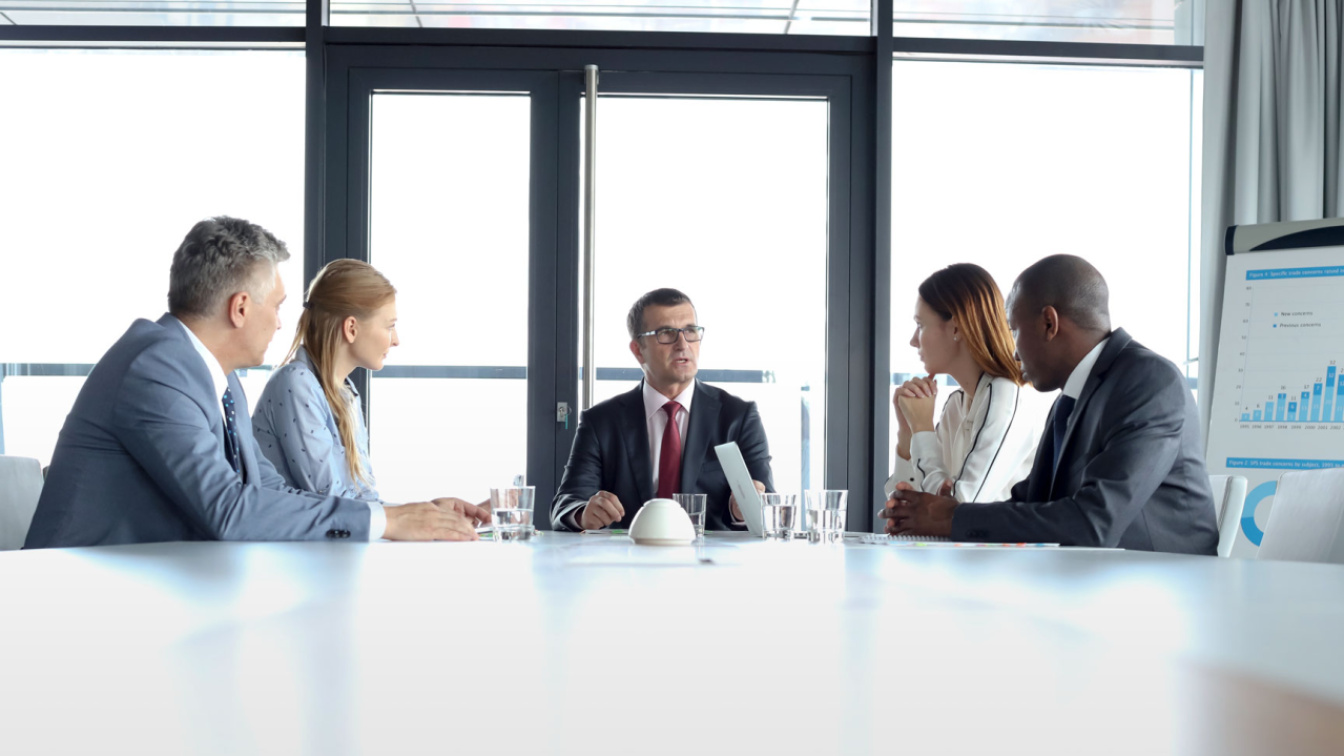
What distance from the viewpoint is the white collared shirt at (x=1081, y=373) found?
231cm

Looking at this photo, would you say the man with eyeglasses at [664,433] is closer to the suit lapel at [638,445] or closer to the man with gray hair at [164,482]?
the suit lapel at [638,445]

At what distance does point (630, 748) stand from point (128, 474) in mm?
1773

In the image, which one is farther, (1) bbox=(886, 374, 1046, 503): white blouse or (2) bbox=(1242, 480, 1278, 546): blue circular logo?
(2) bbox=(1242, 480, 1278, 546): blue circular logo

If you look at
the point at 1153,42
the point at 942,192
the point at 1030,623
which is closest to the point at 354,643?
the point at 1030,623

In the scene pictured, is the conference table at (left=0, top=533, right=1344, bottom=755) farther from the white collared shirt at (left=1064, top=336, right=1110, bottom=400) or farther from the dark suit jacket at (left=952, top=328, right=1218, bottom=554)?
the white collared shirt at (left=1064, top=336, right=1110, bottom=400)

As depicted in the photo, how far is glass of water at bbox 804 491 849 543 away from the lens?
6.09 feet

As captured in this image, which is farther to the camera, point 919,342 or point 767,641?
point 919,342

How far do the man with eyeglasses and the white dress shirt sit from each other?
43.0 inches

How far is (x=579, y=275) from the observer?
14.0ft

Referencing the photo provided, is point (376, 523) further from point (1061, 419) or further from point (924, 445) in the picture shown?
point (924, 445)

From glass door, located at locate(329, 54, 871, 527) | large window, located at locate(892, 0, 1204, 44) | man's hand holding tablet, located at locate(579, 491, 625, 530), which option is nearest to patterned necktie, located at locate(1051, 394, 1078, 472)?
man's hand holding tablet, located at locate(579, 491, 625, 530)

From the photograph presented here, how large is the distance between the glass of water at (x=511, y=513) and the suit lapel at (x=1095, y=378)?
45.1 inches

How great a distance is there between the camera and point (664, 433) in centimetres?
305

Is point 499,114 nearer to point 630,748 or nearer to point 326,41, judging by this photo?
point 326,41
